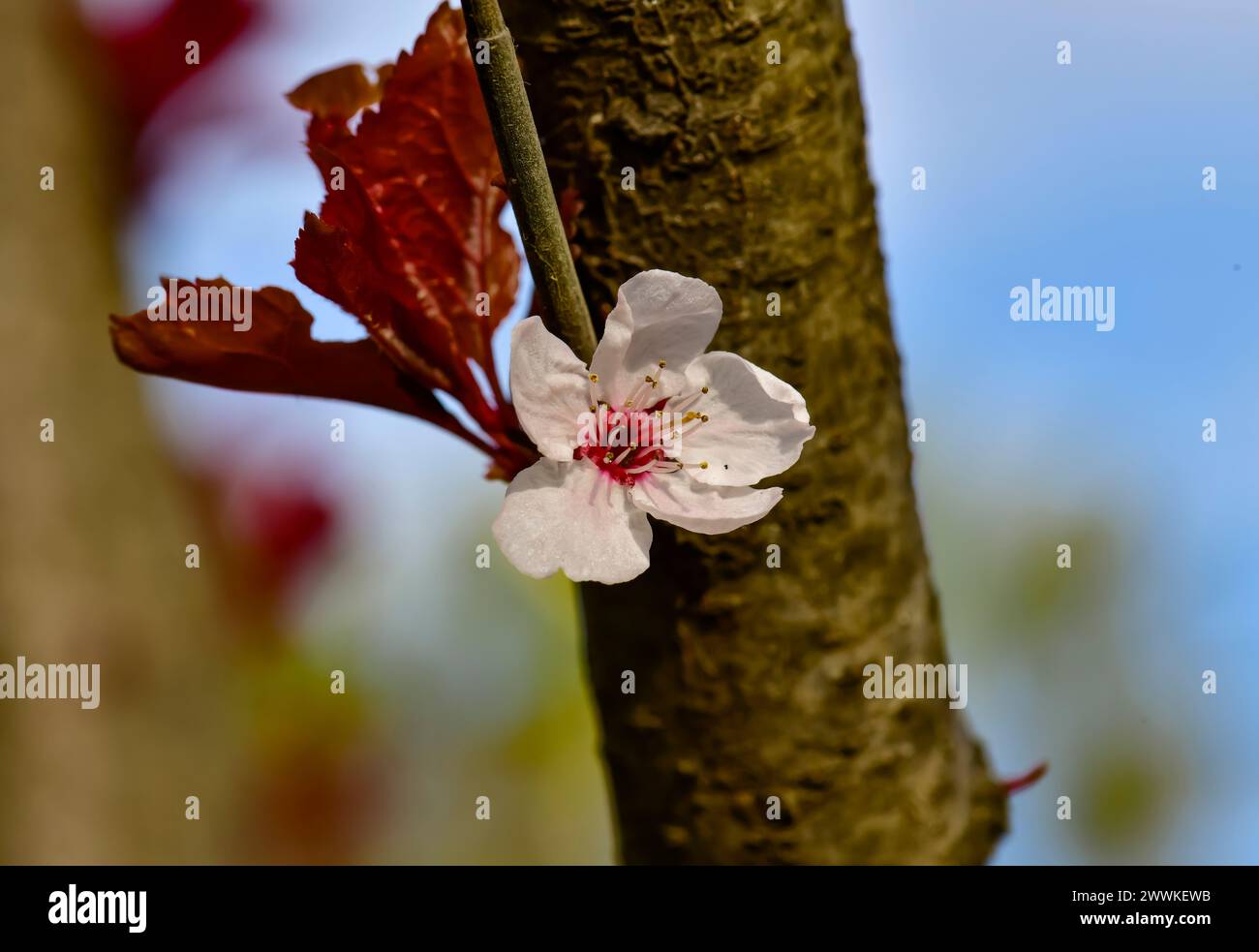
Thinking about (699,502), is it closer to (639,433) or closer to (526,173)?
(639,433)

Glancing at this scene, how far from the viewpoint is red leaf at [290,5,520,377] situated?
56 centimetres

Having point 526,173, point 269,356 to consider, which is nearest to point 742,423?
point 526,173

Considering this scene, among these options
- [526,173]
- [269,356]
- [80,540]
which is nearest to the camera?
[526,173]

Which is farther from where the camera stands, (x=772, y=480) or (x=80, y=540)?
(x=80, y=540)

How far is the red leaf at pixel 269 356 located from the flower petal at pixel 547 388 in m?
0.10

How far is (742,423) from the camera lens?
1.64 ft

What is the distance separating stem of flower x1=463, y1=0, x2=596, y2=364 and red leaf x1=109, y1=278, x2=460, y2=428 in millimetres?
114

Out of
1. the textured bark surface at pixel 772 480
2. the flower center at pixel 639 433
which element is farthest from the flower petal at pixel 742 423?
the textured bark surface at pixel 772 480

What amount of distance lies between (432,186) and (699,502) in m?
0.25

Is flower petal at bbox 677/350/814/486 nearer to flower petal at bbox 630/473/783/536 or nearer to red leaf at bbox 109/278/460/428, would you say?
flower petal at bbox 630/473/783/536

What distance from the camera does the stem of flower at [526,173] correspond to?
0.44 m
